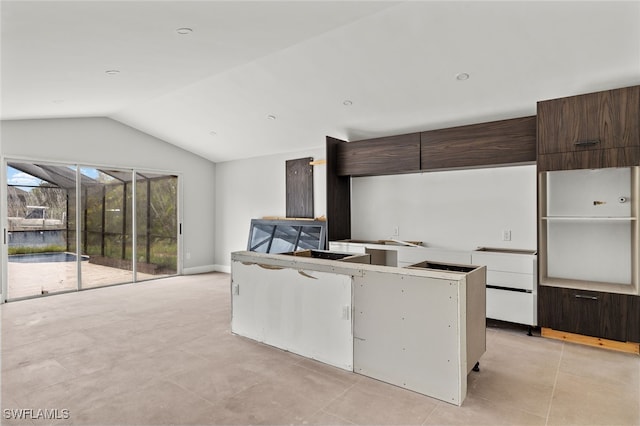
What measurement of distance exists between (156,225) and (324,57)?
4929mm

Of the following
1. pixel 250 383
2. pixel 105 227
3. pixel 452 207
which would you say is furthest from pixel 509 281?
pixel 105 227

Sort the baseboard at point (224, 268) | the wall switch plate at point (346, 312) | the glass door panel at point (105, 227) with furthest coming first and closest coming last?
the baseboard at point (224, 268)
the glass door panel at point (105, 227)
the wall switch plate at point (346, 312)

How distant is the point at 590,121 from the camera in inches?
132

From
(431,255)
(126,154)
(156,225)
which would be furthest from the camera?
(156,225)

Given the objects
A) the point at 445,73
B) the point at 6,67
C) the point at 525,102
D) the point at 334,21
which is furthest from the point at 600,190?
the point at 6,67

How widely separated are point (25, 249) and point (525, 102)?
6946 mm

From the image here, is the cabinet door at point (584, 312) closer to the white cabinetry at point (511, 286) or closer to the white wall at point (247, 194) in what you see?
the white cabinetry at point (511, 286)

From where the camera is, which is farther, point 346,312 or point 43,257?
point 43,257

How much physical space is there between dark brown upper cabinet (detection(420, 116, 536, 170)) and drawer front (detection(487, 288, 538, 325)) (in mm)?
1436

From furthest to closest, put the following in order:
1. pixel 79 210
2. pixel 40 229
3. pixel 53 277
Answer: pixel 79 210 < pixel 53 277 < pixel 40 229

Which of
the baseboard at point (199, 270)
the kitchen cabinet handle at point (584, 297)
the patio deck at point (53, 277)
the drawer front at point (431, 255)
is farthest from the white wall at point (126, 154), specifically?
the kitchen cabinet handle at point (584, 297)

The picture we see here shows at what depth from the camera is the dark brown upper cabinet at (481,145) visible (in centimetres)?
392

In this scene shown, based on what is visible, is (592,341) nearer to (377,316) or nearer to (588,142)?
(588,142)

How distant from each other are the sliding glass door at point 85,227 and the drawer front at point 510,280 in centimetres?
584
